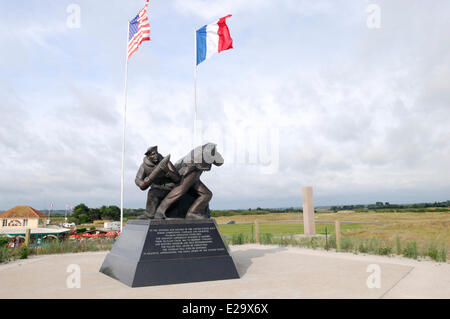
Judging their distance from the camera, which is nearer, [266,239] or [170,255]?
[170,255]

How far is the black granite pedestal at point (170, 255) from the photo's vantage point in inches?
234

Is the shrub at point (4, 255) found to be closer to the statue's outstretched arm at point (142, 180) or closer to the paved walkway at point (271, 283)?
the paved walkway at point (271, 283)

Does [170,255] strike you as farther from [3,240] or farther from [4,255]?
[3,240]

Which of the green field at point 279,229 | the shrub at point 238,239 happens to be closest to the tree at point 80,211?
the green field at point 279,229

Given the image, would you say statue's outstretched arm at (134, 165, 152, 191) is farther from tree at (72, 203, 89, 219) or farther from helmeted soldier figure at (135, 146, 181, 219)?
tree at (72, 203, 89, 219)

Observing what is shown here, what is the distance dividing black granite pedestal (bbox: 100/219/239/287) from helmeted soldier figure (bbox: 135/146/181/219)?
1.88 feet

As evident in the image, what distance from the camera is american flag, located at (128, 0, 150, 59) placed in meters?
13.2

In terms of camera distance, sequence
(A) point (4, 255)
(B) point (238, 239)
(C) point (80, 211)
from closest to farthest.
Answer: (A) point (4, 255) → (B) point (238, 239) → (C) point (80, 211)

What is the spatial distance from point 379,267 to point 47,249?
11.3 m

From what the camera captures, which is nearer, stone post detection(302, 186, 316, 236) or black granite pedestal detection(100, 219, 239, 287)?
black granite pedestal detection(100, 219, 239, 287)

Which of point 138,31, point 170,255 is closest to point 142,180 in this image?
point 170,255

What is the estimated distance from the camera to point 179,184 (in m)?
7.33

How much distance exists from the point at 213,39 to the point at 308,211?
1060 centimetres

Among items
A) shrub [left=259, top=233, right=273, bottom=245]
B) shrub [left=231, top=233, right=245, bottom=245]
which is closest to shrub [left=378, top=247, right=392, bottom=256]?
shrub [left=259, top=233, right=273, bottom=245]
